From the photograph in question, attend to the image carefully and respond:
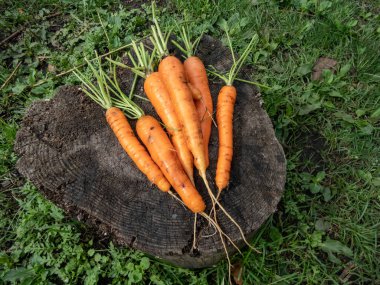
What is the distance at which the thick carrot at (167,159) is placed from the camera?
6.98 feet

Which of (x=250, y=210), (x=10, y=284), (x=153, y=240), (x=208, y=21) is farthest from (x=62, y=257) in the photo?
(x=208, y=21)

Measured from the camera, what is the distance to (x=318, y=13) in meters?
3.95

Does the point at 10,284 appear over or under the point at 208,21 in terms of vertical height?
under

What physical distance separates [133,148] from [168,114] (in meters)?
0.38

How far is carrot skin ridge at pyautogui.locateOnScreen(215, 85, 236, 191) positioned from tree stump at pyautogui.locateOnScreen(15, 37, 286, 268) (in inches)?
3.4

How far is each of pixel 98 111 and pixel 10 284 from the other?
5.00 feet

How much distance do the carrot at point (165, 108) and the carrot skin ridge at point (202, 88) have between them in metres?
0.19

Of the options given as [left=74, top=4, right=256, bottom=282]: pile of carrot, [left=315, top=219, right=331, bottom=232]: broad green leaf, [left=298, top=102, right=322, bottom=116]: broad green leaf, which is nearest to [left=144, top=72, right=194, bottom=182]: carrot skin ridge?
[left=74, top=4, right=256, bottom=282]: pile of carrot

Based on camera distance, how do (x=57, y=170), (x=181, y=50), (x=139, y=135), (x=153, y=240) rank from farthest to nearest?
(x=181, y=50) < (x=139, y=135) < (x=57, y=170) < (x=153, y=240)

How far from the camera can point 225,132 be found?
2377mm

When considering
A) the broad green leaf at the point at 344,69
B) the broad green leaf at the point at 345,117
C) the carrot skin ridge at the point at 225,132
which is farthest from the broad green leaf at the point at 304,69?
the carrot skin ridge at the point at 225,132

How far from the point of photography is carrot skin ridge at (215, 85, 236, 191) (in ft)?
7.25

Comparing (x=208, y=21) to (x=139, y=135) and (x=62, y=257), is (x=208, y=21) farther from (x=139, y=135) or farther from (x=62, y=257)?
(x=62, y=257)

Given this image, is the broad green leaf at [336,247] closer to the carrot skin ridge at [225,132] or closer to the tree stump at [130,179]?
the tree stump at [130,179]
